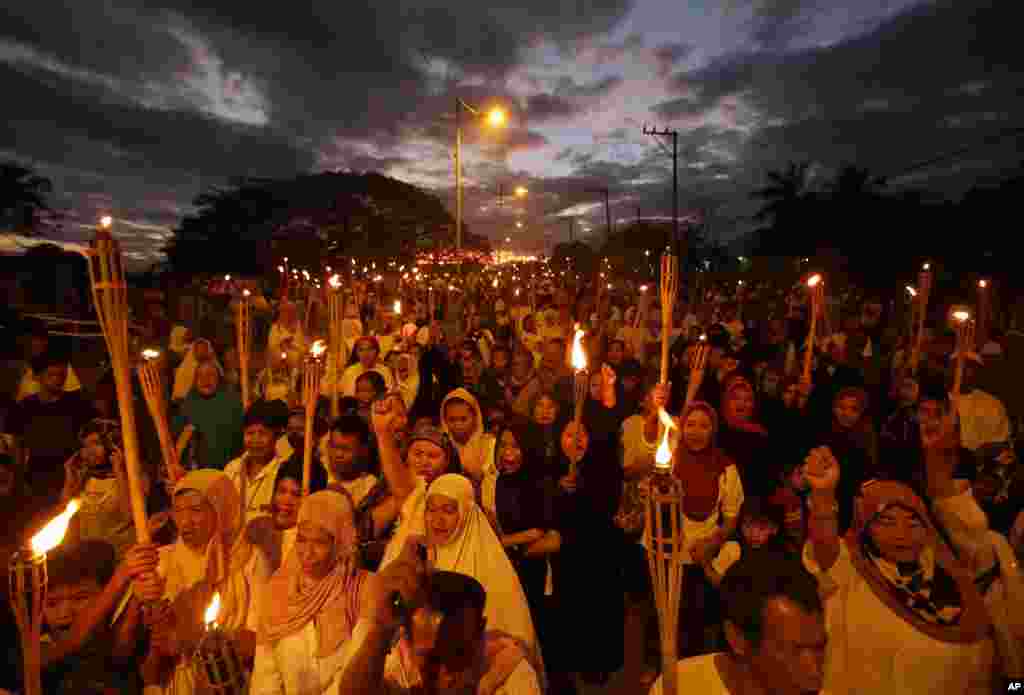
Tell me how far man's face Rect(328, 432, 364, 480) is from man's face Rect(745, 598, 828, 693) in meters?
2.63

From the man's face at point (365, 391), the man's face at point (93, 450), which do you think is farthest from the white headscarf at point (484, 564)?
the man's face at point (365, 391)

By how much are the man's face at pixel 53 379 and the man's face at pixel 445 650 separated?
465 centimetres

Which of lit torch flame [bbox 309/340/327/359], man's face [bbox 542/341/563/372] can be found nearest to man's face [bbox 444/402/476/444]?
lit torch flame [bbox 309/340/327/359]

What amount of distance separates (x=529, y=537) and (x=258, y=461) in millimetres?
1884

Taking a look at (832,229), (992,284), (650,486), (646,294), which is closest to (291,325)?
(646,294)

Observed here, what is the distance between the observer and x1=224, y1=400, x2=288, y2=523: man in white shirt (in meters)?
3.54

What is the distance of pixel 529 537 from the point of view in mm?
3412

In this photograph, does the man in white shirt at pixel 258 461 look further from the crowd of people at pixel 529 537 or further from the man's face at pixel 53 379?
the man's face at pixel 53 379

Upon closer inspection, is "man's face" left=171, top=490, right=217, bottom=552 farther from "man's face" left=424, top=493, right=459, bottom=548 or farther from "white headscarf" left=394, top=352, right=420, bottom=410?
"white headscarf" left=394, top=352, right=420, bottom=410

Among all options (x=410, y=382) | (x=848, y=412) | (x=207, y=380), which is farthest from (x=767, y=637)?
(x=410, y=382)

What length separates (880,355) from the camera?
22.8 ft

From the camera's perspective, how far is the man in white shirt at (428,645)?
196cm

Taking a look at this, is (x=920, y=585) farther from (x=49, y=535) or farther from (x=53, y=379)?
(x=53, y=379)

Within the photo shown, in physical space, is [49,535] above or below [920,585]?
above
